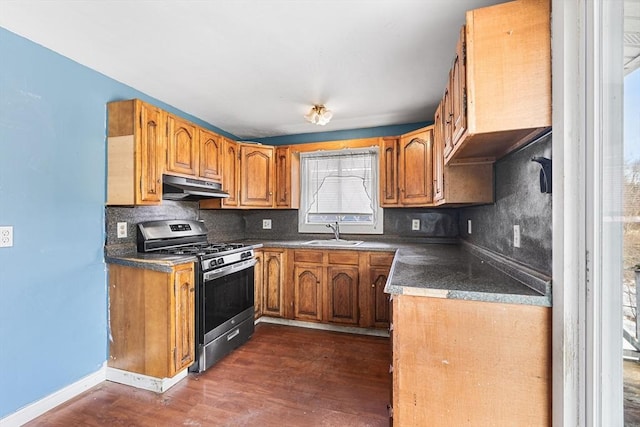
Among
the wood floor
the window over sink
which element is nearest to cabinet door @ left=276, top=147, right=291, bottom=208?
the window over sink

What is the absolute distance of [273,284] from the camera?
10.5 feet

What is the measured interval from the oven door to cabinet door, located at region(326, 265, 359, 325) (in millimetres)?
813

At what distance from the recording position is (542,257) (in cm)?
119

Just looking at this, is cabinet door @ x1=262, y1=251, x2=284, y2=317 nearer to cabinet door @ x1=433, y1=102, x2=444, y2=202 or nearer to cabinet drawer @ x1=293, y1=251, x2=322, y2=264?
cabinet drawer @ x1=293, y1=251, x2=322, y2=264

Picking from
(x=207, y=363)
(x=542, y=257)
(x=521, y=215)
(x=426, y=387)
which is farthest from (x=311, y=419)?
(x=521, y=215)

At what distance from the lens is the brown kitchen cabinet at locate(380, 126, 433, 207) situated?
2.79 m

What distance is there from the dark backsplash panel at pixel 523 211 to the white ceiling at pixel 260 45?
820mm

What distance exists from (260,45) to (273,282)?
232cm

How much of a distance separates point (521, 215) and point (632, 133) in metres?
0.69

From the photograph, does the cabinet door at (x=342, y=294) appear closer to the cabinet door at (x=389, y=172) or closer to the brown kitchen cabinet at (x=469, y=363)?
the cabinet door at (x=389, y=172)

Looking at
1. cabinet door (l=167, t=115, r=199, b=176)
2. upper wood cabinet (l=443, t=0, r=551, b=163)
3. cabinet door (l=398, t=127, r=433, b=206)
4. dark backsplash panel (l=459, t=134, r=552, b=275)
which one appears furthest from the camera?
cabinet door (l=398, t=127, r=433, b=206)

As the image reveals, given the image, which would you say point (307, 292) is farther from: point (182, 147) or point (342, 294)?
point (182, 147)

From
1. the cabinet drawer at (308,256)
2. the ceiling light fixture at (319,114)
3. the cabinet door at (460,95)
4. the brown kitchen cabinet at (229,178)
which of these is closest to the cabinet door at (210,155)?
the brown kitchen cabinet at (229,178)

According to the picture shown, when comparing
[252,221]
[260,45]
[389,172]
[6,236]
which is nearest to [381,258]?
[389,172]
